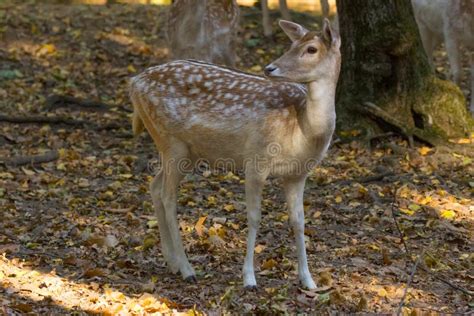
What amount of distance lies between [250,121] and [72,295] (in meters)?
1.76

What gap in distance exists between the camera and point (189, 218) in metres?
A: 8.09

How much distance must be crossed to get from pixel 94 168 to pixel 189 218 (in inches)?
80.5

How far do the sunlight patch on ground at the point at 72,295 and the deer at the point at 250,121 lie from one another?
684 millimetres

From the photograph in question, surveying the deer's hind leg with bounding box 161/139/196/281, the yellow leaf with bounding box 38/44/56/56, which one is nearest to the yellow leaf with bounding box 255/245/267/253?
the deer's hind leg with bounding box 161/139/196/281

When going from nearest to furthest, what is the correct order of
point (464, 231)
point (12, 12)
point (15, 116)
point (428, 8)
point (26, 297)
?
point (26, 297) < point (464, 231) < point (15, 116) < point (428, 8) < point (12, 12)

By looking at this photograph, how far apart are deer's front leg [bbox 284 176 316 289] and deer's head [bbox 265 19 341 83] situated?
81 cm

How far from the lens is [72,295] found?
239 inches

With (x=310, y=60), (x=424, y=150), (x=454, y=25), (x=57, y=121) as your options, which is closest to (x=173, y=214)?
(x=310, y=60)

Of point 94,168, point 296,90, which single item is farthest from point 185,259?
point 94,168

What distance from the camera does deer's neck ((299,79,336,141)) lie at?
6.16m

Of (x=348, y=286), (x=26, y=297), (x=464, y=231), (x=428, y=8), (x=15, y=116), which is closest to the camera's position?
(x=26, y=297)

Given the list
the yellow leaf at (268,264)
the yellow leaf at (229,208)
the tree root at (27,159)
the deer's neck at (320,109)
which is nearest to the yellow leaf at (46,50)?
the tree root at (27,159)

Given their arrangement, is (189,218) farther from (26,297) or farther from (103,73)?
(103,73)

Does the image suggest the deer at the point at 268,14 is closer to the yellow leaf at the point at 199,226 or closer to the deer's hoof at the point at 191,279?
the yellow leaf at the point at 199,226
